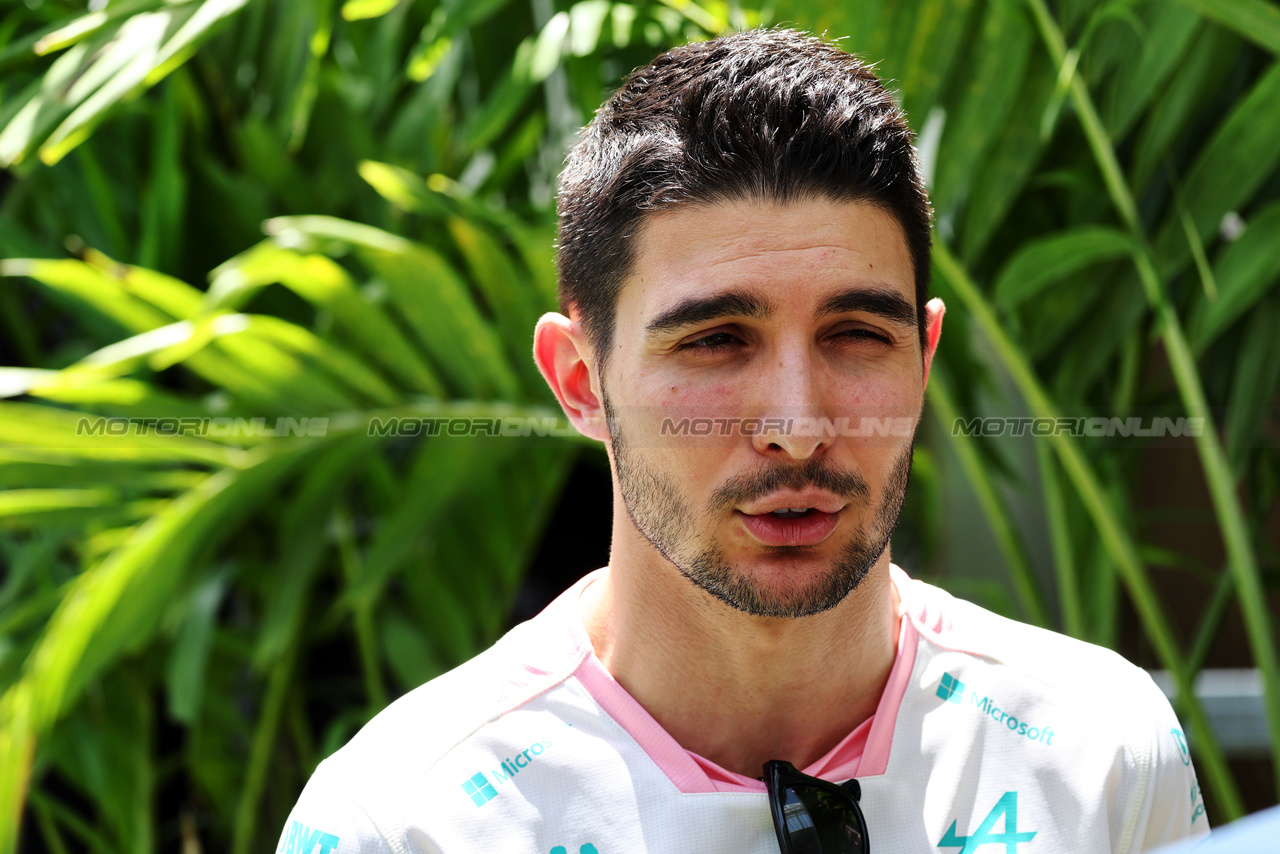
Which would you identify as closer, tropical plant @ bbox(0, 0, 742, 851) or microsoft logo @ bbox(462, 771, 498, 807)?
microsoft logo @ bbox(462, 771, 498, 807)

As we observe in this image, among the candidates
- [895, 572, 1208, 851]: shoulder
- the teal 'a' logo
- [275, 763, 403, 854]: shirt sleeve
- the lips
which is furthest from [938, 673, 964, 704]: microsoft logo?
[275, 763, 403, 854]: shirt sleeve

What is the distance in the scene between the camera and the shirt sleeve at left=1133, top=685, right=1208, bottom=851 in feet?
3.16

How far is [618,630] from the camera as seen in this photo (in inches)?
38.3

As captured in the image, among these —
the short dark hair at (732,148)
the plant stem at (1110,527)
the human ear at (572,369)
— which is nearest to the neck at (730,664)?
the human ear at (572,369)

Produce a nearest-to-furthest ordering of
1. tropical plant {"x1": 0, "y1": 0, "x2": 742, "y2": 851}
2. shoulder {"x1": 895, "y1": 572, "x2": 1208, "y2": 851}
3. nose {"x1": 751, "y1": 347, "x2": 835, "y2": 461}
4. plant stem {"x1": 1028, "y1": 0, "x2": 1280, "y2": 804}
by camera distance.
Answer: nose {"x1": 751, "y1": 347, "x2": 835, "y2": 461}, shoulder {"x1": 895, "y1": 572, "x2": 1208, "y2": 851}, plant stem {"x1": 1028, "y1": 0, "x2": 1280, "y2": 804}, tropical plant {"x1": 0, "y1": 0, "x2": 742, "y2": 851}

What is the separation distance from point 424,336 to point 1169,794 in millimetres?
1186

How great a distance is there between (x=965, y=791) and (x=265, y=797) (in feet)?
5.43

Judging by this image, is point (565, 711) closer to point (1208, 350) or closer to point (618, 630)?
point (618, 630)

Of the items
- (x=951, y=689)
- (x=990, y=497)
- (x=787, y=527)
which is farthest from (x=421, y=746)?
(x=990, y=497)

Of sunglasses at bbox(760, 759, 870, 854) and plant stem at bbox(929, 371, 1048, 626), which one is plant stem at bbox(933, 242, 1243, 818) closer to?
plant stem at bbox(929, 371, 1048, 626)

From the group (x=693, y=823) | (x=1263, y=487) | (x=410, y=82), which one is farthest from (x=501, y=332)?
(x=1263, y=487)

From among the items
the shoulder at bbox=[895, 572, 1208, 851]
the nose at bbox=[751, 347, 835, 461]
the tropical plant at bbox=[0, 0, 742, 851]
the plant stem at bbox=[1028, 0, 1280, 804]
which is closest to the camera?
the nose at bbox=[751, 347, 835, 461]

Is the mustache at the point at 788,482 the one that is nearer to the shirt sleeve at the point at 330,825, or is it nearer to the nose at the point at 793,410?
Result: the nose at the point at 793,410

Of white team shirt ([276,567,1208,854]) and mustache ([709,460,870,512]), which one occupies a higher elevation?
mustache ([709,460,870,512])
